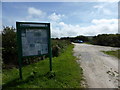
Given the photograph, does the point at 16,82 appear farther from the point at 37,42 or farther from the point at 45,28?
the point at 45,28

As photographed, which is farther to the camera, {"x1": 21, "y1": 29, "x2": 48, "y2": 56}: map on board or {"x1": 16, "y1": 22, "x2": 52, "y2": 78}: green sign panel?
{"x1": 21, "y1": 29, "x2": 48, "y2": 56}: map on board

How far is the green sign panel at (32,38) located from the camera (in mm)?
5915

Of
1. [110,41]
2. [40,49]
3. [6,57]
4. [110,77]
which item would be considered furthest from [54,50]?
[110,41]

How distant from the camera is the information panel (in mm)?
6004

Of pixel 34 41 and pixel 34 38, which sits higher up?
pixel 34 38

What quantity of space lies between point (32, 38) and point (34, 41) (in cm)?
16

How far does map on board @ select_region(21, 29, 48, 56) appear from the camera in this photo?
238 inches

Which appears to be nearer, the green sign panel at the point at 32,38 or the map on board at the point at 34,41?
the green sign panel at the point at 32,38

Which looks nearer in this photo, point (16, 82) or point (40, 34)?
point (16, 82)

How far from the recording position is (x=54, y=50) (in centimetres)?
1159

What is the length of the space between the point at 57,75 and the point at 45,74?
0.54 m

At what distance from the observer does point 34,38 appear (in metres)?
6.29

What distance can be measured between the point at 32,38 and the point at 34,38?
0.31 ft

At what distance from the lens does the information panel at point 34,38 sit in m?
6.00
